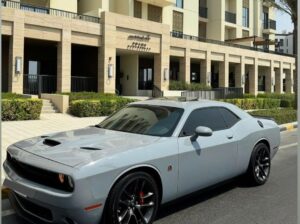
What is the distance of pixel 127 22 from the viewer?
88.3 feet

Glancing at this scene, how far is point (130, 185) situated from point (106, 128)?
61.1 inches

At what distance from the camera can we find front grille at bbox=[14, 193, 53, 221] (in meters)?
4.10

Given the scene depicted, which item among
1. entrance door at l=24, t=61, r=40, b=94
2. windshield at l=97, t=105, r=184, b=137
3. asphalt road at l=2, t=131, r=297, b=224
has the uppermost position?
entrance door at l=24, t=61, r=40, b=94

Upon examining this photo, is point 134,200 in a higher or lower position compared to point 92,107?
lower

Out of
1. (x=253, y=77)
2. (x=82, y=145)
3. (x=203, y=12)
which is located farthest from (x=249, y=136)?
(x=203, y=12)

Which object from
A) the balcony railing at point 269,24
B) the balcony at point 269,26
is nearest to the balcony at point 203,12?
the balcony at point 269,26

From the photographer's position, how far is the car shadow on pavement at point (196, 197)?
520 centimetres

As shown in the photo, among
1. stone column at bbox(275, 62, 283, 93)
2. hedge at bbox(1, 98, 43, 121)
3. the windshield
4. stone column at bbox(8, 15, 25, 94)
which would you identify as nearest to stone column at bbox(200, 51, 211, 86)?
stone column at bbox(275, 62, 283, 93)

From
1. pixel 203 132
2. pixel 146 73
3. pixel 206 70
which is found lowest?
pixel 203 132

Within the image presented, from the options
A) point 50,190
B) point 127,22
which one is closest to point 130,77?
point 127,22

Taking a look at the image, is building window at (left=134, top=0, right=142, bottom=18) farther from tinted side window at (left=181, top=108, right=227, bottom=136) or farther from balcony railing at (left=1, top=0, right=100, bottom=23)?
tinted side window at (left=181, top=108, right=227, bottom=136)

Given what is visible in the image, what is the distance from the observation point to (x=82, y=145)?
4582 millimetres

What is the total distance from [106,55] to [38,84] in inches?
193

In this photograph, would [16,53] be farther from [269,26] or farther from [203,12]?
[269,26]
